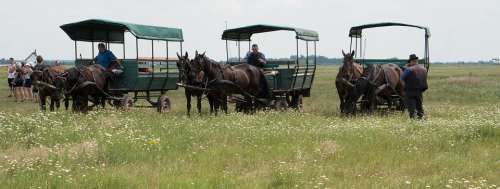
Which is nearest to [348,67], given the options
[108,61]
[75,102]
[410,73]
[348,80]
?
[348,80]

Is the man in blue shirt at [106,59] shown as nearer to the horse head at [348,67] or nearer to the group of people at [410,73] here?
the group of people at [410,73]

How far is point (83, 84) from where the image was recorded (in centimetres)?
1697

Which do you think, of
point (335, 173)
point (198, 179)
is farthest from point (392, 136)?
point (198, 179)

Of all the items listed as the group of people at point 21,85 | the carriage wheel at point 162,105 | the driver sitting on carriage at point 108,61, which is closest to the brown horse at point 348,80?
the carriage wheel at point 162,105

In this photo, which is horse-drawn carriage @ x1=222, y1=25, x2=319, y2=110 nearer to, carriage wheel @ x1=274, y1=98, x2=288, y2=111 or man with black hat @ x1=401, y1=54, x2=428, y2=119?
carriage wheel @ x1=274, y1=98, x2=288, y2=111

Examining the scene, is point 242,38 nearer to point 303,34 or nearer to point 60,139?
point 303,34

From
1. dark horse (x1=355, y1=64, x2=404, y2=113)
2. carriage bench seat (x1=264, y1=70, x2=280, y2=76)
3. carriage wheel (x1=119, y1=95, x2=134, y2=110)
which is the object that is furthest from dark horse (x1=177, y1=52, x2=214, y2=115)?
dark horse (x1=355, y1=64, x2=404, y2=113)

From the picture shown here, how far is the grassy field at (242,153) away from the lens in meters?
8.38

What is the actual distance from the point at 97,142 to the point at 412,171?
4867 millimetres

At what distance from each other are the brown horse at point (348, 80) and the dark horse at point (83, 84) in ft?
20.4

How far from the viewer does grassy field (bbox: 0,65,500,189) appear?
8375 millimetres

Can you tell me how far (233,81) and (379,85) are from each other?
3922 mm

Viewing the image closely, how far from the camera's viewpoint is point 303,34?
1911cm

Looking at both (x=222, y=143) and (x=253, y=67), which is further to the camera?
(x=253, y=67)
